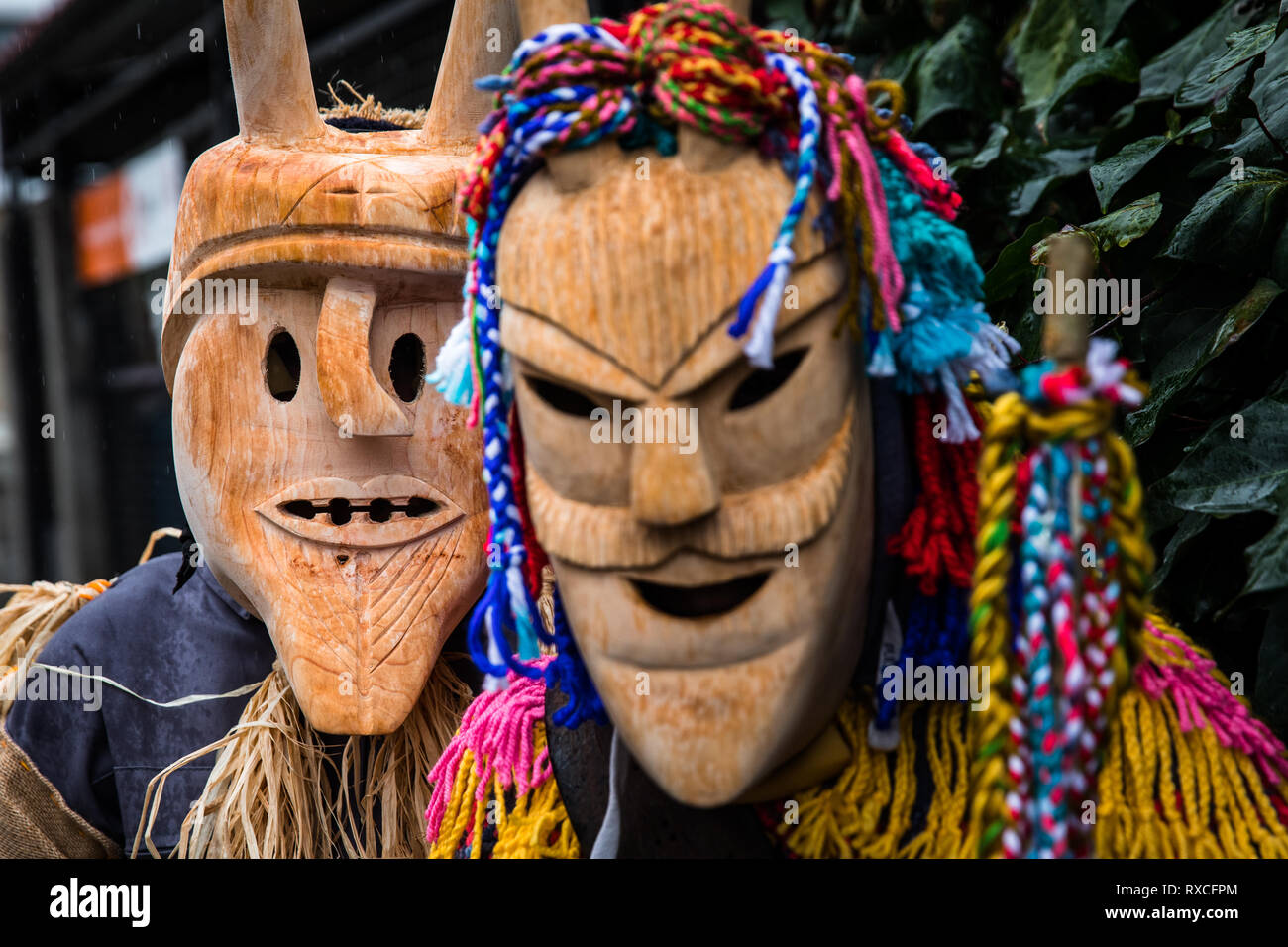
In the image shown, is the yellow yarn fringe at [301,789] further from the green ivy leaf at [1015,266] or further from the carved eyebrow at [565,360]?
the green ivy leaf at [1015,266]

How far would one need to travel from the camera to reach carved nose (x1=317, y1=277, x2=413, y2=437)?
48.0 inches

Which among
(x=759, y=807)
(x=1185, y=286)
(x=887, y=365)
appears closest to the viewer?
(x=887, y=365)

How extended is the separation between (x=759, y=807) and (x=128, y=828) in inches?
30.0

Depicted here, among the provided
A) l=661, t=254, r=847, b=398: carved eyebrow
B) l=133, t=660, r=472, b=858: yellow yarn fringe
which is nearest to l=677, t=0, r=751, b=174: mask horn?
l=661, t=254, r=847, b=398: carved eyebrow

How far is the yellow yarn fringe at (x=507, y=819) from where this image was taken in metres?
1.05

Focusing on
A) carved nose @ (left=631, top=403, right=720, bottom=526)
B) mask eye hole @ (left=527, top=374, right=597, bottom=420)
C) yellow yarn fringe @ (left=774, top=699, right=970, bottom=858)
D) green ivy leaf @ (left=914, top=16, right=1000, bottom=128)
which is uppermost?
green ivy leaf @ (left=914, top=16, right=1000, bottom=128)

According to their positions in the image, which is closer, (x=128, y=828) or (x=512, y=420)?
(x=512, y=420)

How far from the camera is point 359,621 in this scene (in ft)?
4.09

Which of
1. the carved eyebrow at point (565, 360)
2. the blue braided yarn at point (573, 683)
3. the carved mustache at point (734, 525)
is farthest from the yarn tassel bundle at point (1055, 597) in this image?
the blue braided yarn at point (573, 683)

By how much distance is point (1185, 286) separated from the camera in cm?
125

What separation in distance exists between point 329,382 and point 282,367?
0.14m

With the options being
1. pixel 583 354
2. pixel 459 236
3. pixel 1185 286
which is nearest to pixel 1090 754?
pixel 583 354

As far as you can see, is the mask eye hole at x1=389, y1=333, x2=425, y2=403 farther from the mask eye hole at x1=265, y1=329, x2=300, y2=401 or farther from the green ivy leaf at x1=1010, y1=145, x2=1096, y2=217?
the green ivy leaf at x1=1010, y1=145, x2=1096, y2=217
